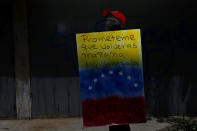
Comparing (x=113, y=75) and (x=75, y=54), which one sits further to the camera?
(x=75, y=54)

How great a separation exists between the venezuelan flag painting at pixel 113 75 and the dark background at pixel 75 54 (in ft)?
11.4

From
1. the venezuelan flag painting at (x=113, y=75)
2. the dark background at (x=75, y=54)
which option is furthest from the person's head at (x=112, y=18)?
the dark background at (x=75, y=54)

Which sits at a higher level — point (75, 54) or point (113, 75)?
point (75, 54)

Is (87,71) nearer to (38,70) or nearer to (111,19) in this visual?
(111,19)

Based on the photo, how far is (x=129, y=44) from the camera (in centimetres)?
376

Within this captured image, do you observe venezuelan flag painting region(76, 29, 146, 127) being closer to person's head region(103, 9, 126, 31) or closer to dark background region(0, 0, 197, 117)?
person's head region(103, 9, 126, 31)

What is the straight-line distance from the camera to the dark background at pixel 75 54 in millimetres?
7148

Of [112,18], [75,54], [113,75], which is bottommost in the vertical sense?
[113,75]

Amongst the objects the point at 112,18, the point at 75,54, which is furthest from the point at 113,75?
the point at 75,54

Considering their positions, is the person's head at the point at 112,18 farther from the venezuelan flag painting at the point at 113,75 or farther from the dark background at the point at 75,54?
the dark background at the point at 75,54

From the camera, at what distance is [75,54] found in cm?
731

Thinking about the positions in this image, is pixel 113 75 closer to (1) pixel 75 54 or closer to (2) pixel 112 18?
(2) pixel 112 18

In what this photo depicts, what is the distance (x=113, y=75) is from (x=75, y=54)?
144 inches

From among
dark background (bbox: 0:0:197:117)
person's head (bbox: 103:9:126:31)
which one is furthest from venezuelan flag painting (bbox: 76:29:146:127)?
dark background (bbox: 0:0:197:117)
